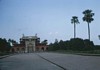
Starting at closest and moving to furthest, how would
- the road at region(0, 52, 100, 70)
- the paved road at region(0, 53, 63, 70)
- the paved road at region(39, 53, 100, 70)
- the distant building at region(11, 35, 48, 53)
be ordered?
the paved road at region(39, 53, 100, 70) → the road at region(0, 52, 100, 70) → the paved road at region(0, 53, 63, 70) → the distant building at region(11, 35, 48, 53)

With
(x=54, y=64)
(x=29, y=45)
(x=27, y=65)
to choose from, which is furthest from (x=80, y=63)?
(x=29, y=45)

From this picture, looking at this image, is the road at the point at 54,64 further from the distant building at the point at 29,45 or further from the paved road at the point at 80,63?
the distant building at the point at 29,45

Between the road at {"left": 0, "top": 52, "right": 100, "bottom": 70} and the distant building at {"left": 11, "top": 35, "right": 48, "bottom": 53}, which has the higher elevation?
the distant building at {"left": 11, "top": 35, "right": 48, "bottom": 53}

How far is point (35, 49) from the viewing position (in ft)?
592

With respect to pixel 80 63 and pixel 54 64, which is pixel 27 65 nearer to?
pixel 54 64

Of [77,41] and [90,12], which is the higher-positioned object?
[90,12]

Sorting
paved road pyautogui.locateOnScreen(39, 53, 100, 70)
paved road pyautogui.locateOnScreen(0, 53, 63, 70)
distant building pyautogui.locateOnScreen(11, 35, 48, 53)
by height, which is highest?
distant building pyautogui.locateOnScreen(11, 35, 48, 53)

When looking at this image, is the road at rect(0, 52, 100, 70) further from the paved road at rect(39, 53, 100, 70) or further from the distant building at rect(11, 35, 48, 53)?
the distant building at rect(11, 35, 48, 53)

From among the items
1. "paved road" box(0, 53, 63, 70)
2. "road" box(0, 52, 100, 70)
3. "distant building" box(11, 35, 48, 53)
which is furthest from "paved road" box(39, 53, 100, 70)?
"distant building" box(11, 35, 48, 53)

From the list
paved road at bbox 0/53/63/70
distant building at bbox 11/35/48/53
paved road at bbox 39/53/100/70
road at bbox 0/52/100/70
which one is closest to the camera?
paved road at bbox 39/53/100/70

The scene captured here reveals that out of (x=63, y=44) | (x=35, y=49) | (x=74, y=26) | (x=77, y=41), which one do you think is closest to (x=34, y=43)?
(x=35, y=49)

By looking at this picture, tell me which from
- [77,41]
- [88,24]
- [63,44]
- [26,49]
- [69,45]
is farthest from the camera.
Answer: [26,49]

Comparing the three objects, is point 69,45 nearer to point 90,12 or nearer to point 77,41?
point 77,41

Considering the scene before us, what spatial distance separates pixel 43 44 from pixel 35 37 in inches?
260
